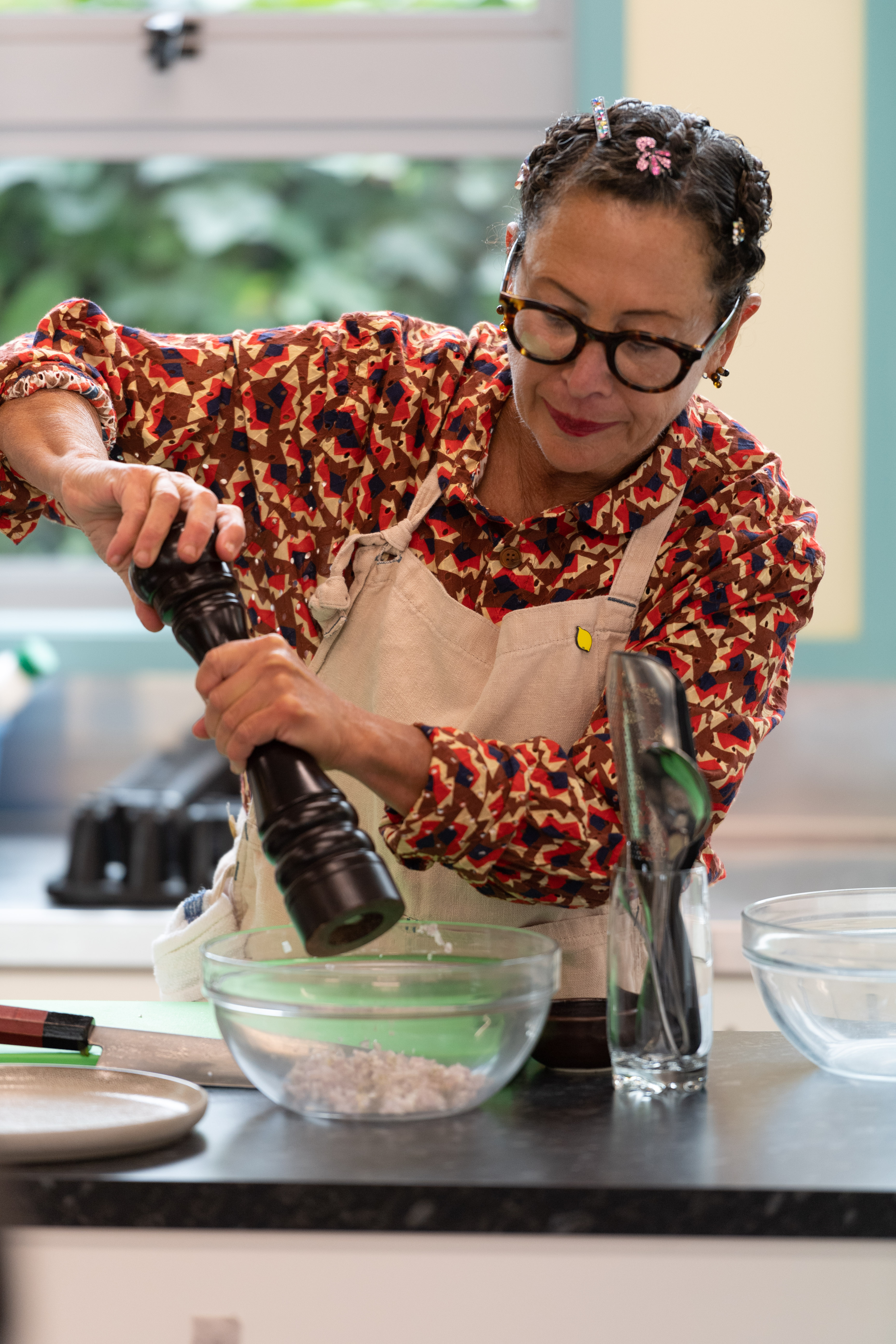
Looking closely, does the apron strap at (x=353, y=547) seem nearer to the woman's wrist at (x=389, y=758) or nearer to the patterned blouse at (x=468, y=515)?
the patterned blouse at (x=468, y=515)

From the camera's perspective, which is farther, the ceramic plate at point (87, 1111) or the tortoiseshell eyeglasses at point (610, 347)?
the tortoiseshell eyeglasses at point (610, 347)

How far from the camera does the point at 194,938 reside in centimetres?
148

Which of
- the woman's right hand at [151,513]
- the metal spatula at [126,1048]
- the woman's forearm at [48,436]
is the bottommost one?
the metal spatula at [126,1048]

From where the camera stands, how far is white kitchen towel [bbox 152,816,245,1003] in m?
1.48

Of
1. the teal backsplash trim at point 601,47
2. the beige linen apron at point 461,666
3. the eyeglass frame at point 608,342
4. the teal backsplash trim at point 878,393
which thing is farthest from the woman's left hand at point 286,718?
the teal backsplash trim at point 601,47

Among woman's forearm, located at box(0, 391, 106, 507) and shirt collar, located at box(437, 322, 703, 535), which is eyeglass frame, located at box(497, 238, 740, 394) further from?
woman's forearm, located at box(0, 391, 106, 507)

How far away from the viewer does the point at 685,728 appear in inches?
38.8

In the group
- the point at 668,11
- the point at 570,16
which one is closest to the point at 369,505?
the point at 668,11

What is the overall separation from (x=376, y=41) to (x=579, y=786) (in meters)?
1.98

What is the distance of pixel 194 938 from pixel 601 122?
860mm

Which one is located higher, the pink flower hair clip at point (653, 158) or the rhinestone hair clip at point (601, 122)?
the rhinestone hair clip at point (601, 122)

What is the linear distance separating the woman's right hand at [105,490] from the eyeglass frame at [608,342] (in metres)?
0.29

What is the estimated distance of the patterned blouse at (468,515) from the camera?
1.17 m

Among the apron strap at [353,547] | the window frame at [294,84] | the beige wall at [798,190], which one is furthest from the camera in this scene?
the window frame at [294,84]
